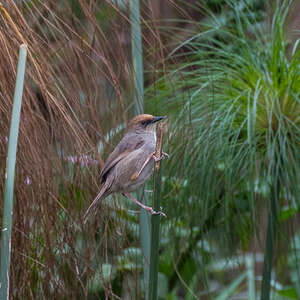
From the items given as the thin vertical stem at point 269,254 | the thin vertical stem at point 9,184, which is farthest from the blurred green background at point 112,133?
the thin vertical stem at point 9,184

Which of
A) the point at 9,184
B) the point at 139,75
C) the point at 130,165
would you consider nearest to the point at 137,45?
the point at 139,75

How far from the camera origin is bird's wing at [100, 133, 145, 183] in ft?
4.18

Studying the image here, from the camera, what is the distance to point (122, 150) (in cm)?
132

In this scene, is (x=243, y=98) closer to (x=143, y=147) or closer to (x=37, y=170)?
(x=143, y=147)

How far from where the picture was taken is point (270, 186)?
150 centimetres

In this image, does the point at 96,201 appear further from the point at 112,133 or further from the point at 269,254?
the point at 269,254

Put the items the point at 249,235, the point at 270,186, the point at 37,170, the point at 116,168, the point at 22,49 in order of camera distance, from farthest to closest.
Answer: the point at 249,235, the point at 270,186, the point at 116,168, the point at 37,170, the point at 22,49

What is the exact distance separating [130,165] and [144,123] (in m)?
0.16

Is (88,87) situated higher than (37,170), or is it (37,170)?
(88,87)

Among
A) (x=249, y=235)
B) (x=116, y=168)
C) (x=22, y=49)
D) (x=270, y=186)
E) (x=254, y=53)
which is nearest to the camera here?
(x=22, y=49)

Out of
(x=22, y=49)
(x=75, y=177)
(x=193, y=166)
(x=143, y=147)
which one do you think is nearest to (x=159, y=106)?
(x=193, y=166)

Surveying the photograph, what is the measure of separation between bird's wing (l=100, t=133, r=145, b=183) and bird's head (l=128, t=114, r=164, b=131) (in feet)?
0.11

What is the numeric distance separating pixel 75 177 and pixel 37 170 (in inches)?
6.1

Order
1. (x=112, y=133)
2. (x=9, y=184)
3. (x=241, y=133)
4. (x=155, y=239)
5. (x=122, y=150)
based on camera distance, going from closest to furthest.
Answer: (x=9, y=184)
(x=155, y=239)
(x=122, y=150)
(x=112, y=133)
(x=241, y=133)
